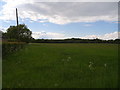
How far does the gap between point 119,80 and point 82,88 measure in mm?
1729

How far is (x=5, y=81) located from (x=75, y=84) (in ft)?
8.47

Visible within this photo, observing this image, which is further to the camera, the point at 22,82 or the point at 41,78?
the point at 41,78

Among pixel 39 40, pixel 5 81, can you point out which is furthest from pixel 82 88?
pixel 39 40

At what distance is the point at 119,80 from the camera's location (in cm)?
592

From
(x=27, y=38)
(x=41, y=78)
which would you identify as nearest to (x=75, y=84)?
(x=41, y=78)

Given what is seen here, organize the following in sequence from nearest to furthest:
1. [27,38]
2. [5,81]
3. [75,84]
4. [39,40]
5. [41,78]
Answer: [75,84]
[5,81]
[41,78]
[27,38]
[39,40]

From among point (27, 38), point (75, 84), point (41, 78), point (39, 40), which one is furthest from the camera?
point (39, 40)

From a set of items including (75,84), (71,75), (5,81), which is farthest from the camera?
(71,75)

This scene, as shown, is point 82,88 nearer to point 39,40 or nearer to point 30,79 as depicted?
point 30,79

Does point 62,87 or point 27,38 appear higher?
point 27,38

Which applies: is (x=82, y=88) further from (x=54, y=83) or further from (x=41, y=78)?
(x=41, y=78)

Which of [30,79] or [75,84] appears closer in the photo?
[75,84]

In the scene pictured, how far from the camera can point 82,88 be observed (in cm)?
508

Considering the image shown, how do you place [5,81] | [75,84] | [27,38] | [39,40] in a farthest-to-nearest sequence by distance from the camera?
[39,40], [27,38], [5,81], [75,84]
